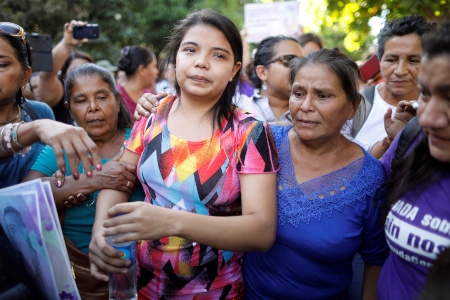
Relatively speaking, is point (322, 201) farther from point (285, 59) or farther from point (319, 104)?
point (285, 59)

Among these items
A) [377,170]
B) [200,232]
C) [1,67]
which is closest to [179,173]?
[200,232]

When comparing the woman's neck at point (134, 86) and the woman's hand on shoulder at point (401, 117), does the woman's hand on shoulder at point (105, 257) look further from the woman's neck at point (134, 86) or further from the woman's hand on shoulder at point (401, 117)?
the woman's neck at point (134, 86)

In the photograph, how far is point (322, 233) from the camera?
1902 mm

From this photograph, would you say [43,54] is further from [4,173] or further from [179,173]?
[179,173]

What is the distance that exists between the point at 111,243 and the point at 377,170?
1188 mm

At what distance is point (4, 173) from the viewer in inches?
87.6

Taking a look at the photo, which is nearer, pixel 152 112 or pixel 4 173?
pixel 152 112

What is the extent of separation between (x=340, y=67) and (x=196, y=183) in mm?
851

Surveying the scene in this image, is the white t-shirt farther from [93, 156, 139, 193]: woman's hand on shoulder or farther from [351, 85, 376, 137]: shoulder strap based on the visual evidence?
[93, 156, 139, 193]: woman's hand on shoulder

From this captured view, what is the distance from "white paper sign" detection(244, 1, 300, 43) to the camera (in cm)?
596

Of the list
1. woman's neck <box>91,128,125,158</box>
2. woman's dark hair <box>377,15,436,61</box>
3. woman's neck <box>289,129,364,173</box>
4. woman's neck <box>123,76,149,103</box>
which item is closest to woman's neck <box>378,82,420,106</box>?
woman's dark hair <box>377,15,436,61</box>

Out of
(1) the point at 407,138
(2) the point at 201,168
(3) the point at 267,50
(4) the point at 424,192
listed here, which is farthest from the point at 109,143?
(3) the point at 267,50

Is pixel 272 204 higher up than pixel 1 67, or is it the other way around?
pixel 1 67

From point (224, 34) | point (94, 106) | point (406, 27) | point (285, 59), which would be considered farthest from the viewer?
point (285, 59)
